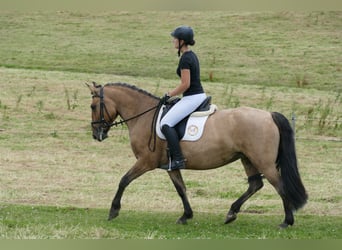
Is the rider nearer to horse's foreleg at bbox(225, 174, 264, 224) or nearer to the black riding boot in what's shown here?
the black riding boot

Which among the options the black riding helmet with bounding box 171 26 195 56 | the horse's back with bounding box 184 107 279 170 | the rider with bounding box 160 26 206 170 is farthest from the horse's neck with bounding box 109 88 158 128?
the black riding helmet with bounding box 171 26 195 56

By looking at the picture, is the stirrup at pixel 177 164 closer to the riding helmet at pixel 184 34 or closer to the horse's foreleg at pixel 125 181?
the horse's foreleg at pixel 125 181

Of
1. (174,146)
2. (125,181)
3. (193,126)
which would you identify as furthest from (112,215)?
(193,126)

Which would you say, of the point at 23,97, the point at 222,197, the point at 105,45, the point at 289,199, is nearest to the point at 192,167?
the point at 289,199

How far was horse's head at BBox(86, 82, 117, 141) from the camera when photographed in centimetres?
853

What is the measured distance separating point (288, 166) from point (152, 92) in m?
17.0

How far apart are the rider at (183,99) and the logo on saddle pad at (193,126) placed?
7 centimetres

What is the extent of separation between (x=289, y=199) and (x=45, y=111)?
15.2 meters

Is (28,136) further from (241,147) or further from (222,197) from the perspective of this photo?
(241,147)

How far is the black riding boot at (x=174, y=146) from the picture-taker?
310 inches

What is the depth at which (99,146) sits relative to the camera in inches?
690

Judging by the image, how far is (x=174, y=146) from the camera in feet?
25.9

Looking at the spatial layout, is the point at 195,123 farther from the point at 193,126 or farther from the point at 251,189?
the point at 251,189

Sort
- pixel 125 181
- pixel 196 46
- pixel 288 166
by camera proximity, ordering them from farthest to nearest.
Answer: pixel 196 46, pixel 125 181, pixel 288 166
